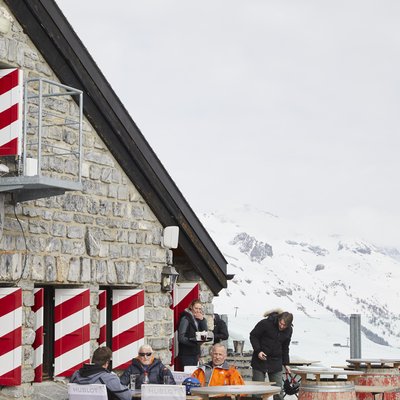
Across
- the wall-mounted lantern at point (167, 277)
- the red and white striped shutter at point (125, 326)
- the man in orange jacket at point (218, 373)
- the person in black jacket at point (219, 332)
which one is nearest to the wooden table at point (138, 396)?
the man in orange jacket at point (218, 373)

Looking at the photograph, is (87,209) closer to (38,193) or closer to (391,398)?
(38,193)

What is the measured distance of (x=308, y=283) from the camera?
7406 centimetres

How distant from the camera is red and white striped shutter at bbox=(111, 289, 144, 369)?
1753 cm

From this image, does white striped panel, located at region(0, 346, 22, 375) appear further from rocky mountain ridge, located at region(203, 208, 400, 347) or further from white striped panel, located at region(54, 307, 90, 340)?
rocky mountain ridge, located at region(203, 208, 400, 347)

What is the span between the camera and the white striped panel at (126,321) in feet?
57.6

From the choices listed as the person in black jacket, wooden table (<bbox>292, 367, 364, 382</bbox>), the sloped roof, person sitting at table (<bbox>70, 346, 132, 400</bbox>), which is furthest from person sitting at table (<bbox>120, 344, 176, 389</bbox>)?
the person in black jacket

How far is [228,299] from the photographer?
120 ft

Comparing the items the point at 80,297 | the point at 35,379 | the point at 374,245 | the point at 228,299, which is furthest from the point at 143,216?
the point at 374,245

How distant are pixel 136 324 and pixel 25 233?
9.07ft

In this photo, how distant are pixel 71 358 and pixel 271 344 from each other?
3305 mm

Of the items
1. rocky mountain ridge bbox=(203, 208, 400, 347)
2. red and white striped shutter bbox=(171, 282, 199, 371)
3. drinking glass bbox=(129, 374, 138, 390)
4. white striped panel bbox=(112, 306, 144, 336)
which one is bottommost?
drinking glass bbox=(129, 374, 138, 390)

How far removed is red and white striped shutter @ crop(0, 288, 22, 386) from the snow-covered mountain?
26.8 ft

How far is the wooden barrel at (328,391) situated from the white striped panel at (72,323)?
2.74 metres

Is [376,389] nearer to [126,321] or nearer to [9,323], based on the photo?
Result: [126,321]
